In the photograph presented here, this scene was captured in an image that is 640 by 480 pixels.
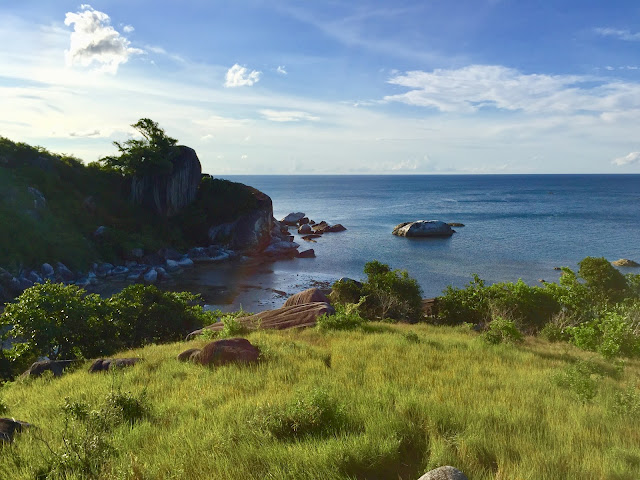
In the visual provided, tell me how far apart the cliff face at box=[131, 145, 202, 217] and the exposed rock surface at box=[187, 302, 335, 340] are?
4724cm

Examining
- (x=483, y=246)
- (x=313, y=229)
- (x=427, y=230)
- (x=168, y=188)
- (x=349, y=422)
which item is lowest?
(x=483, y=246)

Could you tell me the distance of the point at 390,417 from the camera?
6.12 meters

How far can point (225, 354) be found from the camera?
10781 mm

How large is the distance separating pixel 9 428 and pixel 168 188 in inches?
2329

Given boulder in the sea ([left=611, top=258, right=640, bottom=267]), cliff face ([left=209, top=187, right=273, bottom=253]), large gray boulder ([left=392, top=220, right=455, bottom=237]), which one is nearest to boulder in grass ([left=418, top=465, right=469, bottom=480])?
boulder in the sea ([left=611, top=258, right=640, bottom=267])

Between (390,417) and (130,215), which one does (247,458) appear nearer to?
(390,417)

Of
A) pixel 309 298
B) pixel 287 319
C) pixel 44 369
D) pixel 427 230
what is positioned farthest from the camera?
pixel 427 230

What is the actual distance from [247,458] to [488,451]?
3104mm

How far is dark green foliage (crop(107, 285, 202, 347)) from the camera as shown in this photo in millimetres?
→ 18672

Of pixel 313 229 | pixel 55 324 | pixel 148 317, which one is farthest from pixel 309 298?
pixel 313 229

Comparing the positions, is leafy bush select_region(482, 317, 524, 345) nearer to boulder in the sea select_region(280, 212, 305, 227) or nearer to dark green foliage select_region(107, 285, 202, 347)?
dark green foliage select_region(107, 285, 202, 347)

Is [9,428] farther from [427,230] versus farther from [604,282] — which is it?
[427,230]

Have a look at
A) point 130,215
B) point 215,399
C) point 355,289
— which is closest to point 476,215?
point 130,215

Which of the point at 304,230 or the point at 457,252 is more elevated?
the point at 304,230
